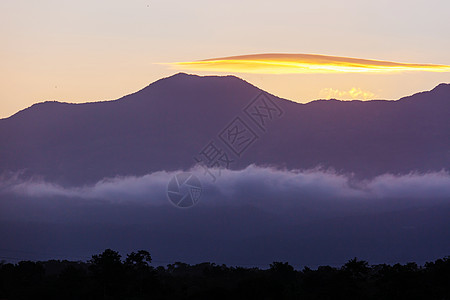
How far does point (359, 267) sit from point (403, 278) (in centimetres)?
1092

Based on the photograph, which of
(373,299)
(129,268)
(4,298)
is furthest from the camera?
(129,268)

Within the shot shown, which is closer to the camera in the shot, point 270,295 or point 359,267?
point 270,295

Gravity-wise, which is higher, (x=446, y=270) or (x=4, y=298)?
(x=446, y=270)

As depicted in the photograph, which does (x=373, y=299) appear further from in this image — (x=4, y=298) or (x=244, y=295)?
(x=4, y=298)

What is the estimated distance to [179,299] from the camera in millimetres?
100625

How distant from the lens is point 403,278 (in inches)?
4023

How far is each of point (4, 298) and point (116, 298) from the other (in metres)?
13.4

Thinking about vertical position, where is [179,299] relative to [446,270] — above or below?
below

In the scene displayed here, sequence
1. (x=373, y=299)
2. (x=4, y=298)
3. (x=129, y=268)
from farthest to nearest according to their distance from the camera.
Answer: (x=129, y=268) → (x=4, y=298) → (x=373, y=299)

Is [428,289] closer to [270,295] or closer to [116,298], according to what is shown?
[270,295]

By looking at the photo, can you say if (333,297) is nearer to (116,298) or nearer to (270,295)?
(270,295)

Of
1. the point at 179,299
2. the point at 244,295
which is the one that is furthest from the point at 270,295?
the point at 179,299

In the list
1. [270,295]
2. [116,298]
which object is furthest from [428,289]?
[116,298]

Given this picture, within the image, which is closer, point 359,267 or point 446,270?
point 359,267
